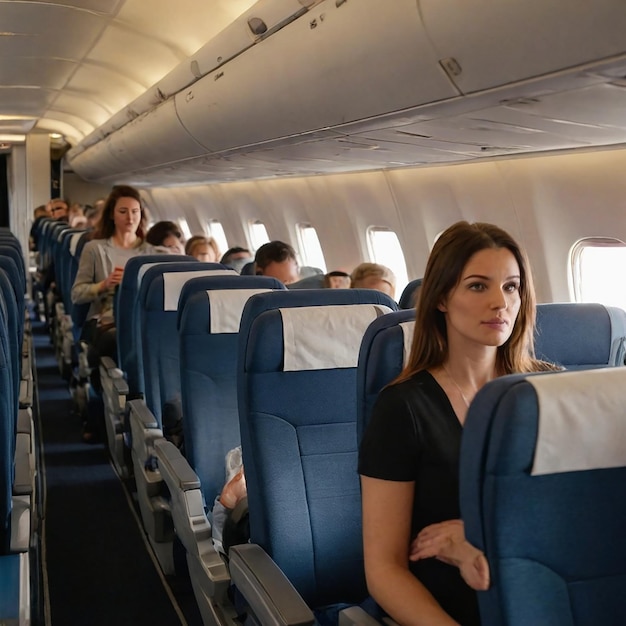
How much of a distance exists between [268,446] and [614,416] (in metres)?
1.45

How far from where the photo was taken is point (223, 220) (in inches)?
563

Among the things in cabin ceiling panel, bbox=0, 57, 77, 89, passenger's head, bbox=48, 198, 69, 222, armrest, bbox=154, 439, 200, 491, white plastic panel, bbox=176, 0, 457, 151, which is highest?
cabin ceiling panel, bbox=0, 57, 77, 89

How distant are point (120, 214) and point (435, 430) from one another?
4744mm

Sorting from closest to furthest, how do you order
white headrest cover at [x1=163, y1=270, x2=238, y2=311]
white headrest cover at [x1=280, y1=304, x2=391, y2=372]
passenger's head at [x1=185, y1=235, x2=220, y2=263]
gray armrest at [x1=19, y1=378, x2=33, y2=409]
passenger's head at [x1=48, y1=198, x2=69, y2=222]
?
white headrest cover at [x1=280, y1=304, x2=391, y2=372]
white headrest cover at [x1=163, y1=270, x2=238, y2=311]
gray armrest at [x1=19, y1=378, x2=33, y2=409]
passenger's head at [x1=185, y1=235, x2=220, y2=263]
passenger's head at [x1=48, y1=198, x2=69, y2=222]

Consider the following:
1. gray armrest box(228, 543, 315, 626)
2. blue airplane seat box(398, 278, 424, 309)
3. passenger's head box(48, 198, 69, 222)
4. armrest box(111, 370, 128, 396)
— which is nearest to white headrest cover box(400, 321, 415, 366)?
gray armrest box(228, 543, 315, 626)

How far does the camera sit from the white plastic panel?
2.85 metres

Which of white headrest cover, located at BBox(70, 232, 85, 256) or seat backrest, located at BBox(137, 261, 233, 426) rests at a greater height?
white headrest cover, located at BBox(70, 232, 85, 256)

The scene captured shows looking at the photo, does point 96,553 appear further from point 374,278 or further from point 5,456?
point 374,278

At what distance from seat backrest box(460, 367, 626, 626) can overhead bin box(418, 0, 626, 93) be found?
86cm

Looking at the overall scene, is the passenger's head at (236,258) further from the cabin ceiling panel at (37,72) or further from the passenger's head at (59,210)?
the passenger's head at (59,210)

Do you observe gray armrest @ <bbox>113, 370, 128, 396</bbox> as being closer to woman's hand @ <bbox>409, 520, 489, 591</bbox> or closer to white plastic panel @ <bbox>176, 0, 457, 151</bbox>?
white plastic panel @ <bbox>176, 0, 457, 151</bbox>

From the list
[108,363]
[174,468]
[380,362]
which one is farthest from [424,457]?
[108,363]

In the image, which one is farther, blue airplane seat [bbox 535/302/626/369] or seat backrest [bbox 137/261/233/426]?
seat backrest [bbox 137/261/233/426]

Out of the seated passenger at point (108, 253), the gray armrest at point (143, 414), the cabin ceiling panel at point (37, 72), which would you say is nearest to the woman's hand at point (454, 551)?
the gray armrest at point (143, 414)
